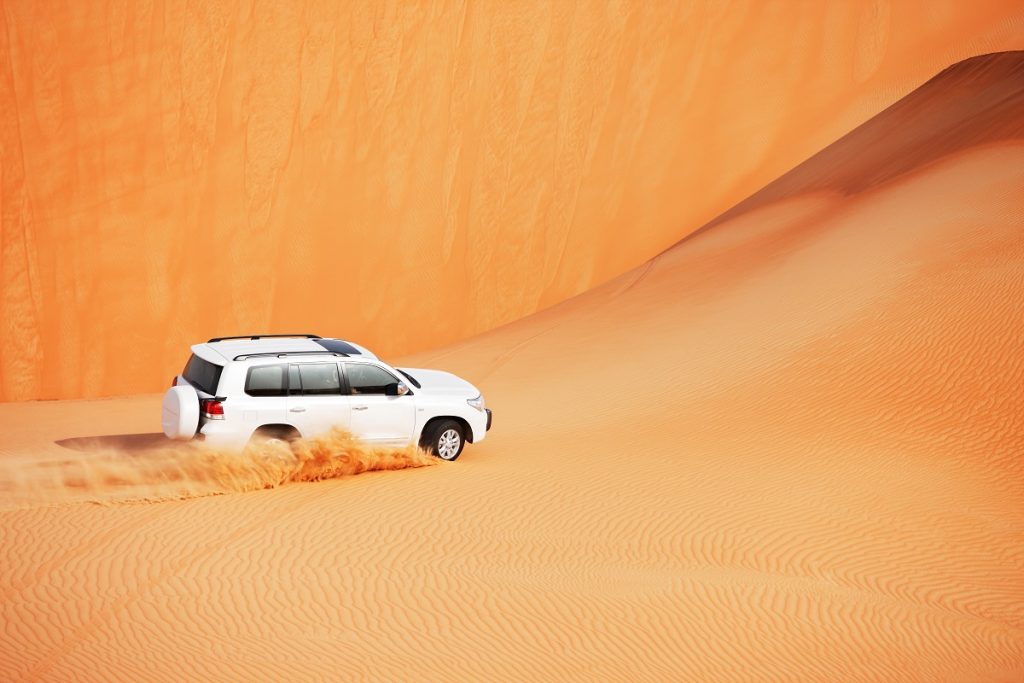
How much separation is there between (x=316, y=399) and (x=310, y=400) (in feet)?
0.23

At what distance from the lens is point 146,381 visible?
21.4m

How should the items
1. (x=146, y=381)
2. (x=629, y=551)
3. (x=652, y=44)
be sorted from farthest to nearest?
(x=652, y=44), (x=146, y=381), (x=629, y=551)

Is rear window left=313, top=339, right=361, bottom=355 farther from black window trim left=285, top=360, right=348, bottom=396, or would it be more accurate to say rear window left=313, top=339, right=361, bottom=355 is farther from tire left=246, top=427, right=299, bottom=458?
tire left=246, top=427, right=299, bottom=458

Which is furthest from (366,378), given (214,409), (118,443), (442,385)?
(118,443)

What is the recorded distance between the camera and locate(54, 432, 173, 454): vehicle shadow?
1356cm

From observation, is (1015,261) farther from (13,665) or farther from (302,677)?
(13,665)

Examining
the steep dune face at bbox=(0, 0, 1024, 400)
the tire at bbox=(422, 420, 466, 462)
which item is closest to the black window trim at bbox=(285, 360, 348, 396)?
the tire at bbox=(422, 420, 466, 462)

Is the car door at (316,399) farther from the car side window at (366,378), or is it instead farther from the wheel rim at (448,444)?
the wheel rim at (448,444)

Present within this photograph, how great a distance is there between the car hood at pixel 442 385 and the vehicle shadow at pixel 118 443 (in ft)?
10.7

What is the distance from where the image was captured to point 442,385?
1244 centimetres

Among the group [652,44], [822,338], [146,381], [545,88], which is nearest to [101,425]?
[146,381]

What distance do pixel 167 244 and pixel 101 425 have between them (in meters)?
Result: 7.02

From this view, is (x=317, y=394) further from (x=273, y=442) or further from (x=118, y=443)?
(x=118, y=443)

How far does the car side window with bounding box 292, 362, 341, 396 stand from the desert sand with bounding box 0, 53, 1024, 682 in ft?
3.40
